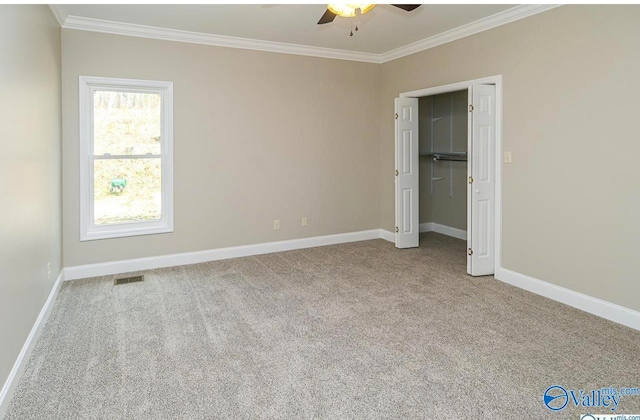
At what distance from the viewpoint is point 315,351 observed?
9.20 ft

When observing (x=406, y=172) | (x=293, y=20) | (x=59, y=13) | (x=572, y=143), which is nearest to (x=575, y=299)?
(x=572, y=143)

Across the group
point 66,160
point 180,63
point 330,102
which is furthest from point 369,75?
point 66,160

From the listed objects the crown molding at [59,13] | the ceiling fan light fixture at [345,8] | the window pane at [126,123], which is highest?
the crown molding at [59,13]

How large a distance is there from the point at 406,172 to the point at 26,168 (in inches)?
164

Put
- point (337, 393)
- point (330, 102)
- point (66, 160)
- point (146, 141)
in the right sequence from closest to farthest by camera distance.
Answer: point (337, 393)
point (66, 160)
point (146, 141)
point (330, 102)

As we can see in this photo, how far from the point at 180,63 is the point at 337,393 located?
13.1 feet

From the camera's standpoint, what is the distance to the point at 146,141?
→ 4750 millimetres

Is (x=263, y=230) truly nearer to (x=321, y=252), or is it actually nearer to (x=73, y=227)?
(x=321, y=252)

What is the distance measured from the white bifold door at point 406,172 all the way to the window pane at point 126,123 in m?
2.96

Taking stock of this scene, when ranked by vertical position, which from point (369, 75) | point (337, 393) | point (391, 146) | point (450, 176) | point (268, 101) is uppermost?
point (369, 75)

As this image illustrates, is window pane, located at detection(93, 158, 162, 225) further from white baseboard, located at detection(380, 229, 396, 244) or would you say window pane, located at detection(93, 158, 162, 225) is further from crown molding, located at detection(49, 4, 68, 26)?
white baseboard, located at detection(380, 229, 396, 244)

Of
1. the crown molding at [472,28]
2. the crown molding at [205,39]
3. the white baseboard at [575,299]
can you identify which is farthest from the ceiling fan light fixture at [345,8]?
the white baseboard at [575,299]

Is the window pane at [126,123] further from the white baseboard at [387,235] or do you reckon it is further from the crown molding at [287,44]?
the white baseboard at [387,235]

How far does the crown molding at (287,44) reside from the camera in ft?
13.1
